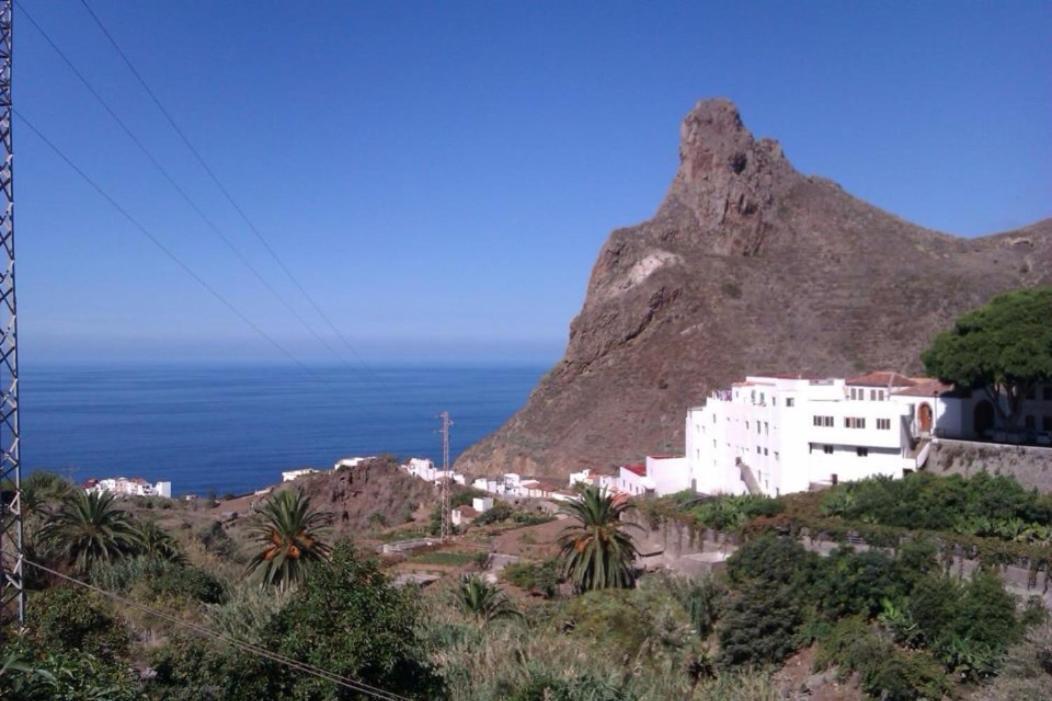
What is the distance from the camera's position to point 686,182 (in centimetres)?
8444

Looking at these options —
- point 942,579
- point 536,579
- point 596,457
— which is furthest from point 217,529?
point 596,457

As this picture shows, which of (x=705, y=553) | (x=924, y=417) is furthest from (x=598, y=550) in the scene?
(x=924, y=417)

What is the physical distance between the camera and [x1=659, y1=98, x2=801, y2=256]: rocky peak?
80.5m

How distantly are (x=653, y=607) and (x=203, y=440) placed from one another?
90531 millimetres

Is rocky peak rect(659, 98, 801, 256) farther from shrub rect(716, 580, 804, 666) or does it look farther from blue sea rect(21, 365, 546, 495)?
shrub rect(716, 580, 804, 666)

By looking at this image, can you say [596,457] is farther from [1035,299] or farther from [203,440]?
[203,440]

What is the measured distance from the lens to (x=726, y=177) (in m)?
82.4

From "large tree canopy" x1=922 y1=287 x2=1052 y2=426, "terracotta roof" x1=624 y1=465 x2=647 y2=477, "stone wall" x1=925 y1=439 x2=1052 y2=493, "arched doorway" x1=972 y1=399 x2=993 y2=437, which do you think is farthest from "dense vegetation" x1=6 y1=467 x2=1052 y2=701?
"terracotta roof" x1=624 y1=465 x2=647 y2=477

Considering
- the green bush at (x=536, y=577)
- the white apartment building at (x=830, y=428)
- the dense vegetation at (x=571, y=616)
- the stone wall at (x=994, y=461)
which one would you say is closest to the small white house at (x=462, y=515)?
the dense vegetation at (x=571, y=616)

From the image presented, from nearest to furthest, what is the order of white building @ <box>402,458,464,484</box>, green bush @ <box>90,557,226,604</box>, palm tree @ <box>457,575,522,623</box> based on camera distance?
A: 1. green bush @ <box>90,557,226,604</box>
2. palm tree @ <box>457,575,522,623</box>
3. white building @ <box>402,458,464,484</box>

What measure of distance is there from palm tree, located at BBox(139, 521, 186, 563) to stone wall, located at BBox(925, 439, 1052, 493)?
73.3ft

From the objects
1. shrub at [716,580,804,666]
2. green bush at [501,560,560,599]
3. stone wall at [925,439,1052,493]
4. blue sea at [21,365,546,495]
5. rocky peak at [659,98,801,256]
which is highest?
rocky peak at [659,98,801,256]

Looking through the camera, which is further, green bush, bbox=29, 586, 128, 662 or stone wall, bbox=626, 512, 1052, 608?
stone wall, bbox=626, 512, 1052, 608

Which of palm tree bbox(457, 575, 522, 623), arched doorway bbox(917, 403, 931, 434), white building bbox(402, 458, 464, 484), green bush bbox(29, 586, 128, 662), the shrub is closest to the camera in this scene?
green bush bbox(29, 586, 128, 662)
